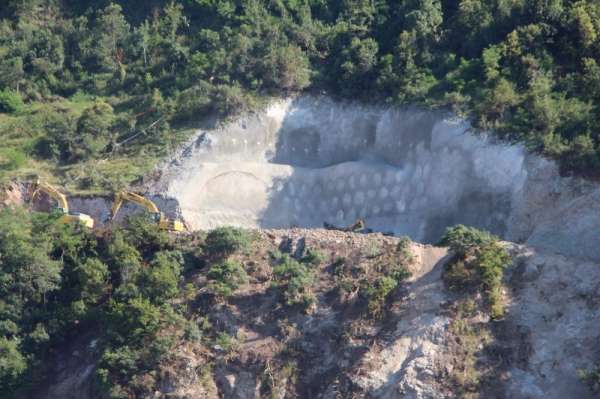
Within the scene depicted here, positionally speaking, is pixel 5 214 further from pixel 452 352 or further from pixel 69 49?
pixel 452 352

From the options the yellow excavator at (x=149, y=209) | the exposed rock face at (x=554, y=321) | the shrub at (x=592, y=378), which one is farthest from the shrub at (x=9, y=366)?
the shrub at (x=592, y=378)

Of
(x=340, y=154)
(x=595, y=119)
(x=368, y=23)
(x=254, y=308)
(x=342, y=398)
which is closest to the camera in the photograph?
(x=342, y=398)

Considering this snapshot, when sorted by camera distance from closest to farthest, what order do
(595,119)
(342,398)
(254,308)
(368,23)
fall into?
(342,398)
(254,308)
(595,119)
(368,23)

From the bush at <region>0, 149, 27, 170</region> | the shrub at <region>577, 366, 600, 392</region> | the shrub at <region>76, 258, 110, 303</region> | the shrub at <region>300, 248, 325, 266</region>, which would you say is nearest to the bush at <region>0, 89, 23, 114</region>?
the bush at <region>0, 149, 27, 170</region>

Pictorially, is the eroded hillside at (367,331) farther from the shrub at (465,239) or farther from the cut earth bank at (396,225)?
the shrub at (465,239)

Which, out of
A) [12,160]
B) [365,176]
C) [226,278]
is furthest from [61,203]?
[365,176]

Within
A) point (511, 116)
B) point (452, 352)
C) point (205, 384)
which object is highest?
point (511, 116)

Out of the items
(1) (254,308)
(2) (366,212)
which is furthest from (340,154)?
(1) (254,308)

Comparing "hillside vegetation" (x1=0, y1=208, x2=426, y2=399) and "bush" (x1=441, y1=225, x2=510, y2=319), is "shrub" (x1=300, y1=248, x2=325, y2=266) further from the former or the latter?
"bush" (x1=441, y1=225, x2=510, y2=319)
